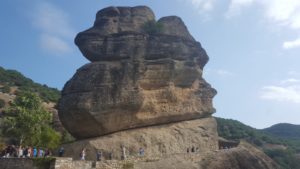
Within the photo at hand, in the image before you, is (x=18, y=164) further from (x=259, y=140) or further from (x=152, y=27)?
(x=259, y=140)

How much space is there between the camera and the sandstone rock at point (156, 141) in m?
32.6

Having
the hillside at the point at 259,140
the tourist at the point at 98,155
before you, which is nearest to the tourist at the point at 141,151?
the tourist at the point at 98,155

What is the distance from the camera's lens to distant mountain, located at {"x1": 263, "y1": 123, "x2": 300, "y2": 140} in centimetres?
12388

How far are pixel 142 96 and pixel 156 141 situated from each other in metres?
4.30

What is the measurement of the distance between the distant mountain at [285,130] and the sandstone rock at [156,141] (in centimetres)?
9218

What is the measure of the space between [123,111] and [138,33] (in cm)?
850

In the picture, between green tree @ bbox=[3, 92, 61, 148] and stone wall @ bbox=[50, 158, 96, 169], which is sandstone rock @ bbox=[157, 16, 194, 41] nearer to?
green tree @ bbox=[3, 92, 61, 148]

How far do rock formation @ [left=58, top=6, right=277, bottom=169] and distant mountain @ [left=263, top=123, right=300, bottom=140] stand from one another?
9200 centimetres

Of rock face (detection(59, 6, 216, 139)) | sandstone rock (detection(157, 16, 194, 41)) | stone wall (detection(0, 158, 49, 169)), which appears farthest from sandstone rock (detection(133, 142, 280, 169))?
sandstone rock (detection(157, 16, 194, 41))

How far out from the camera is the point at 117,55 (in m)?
36.9

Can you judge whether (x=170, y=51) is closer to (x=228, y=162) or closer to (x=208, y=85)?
(x=208, y=85)

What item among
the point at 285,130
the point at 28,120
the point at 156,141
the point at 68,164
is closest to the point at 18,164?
the point at 68,164

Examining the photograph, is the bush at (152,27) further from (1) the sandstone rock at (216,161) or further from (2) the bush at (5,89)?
(2) the bush at (5,89)

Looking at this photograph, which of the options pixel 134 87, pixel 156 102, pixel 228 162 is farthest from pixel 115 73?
pixel 228 162
